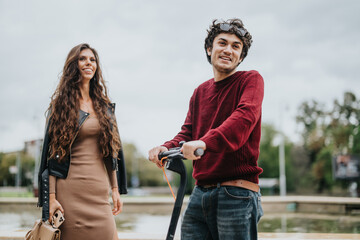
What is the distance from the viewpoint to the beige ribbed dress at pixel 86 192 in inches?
98.7

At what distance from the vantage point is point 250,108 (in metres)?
1.72

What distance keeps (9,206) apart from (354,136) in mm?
30621

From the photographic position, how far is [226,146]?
64.2 inches

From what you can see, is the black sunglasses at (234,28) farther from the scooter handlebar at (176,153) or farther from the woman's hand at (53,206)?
the woman's hand at (53,206)

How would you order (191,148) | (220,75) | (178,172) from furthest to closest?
1. (220,75)
2. (178,172)
3. (191,148)

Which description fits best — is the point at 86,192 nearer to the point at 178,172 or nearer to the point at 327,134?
the point at 178,172

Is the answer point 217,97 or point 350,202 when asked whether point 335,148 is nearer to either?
point 350,202

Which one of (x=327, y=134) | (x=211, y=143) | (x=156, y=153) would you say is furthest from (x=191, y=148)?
(x=327, y=134)

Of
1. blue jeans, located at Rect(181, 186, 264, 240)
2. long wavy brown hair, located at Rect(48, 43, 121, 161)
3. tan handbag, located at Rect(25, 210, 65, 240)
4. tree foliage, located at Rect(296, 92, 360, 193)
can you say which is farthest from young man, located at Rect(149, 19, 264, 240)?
tree foliage, located at Rect(296, 92, 360, 193)

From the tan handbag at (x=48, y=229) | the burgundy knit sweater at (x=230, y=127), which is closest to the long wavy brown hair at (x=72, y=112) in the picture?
the tan handbag at (x=48, y=229)

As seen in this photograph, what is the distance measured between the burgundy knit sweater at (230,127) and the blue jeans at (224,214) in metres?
0.07

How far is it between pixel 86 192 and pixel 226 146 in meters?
1.28

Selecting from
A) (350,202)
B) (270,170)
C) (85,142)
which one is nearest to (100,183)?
(85,142)

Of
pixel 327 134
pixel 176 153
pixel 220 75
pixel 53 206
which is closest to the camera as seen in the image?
pixel 176 153
